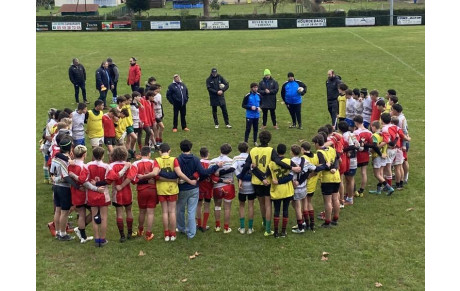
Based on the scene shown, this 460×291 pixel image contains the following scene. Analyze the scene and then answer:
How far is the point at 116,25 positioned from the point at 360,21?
2615cm

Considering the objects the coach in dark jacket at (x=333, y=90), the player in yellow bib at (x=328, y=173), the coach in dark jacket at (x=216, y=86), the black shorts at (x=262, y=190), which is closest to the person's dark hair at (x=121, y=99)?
the coach in dark jacket at (x=216, y=86)

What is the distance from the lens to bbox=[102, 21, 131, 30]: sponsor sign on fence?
182 feet

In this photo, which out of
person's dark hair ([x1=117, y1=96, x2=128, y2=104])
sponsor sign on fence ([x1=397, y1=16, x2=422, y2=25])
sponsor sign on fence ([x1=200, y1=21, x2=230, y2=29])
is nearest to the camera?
person's dark hair ([x1=117, y1=96, x2=128, y2=104])

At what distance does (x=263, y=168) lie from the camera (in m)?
9.94

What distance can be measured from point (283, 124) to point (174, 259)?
1033cm

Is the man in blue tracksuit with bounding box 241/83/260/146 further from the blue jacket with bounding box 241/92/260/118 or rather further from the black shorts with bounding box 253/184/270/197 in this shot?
the black shorts with bounding box 253/184/270/197

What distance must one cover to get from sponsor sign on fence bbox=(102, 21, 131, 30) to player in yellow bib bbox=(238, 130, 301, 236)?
48.6 metres

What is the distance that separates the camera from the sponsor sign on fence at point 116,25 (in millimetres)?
55562

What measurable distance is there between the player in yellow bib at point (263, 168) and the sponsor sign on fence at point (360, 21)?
152 ft

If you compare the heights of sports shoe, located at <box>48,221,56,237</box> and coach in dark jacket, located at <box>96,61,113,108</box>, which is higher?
coach in dark jacket, located at <box>96,61,113,108</box>

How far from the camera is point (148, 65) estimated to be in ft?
105

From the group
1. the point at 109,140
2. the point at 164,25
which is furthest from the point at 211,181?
the point at 164,25

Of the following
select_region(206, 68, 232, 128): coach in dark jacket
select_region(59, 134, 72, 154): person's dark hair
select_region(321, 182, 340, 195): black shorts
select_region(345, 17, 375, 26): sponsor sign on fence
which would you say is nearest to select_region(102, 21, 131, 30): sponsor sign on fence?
select_region(345, 17, 375, 26): sponsor sign on fence

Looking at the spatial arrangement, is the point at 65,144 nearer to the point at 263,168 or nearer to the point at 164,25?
the point at 263,168
